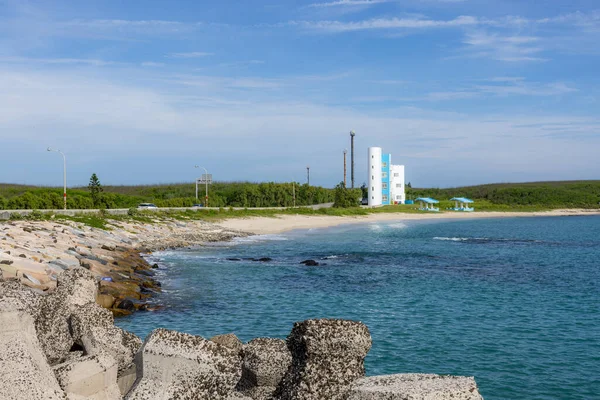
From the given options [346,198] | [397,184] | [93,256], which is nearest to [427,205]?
[397,184]

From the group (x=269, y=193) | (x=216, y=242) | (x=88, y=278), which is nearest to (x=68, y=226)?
(x=216, y=242)

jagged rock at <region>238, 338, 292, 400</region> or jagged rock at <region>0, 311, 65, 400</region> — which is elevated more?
jagged rock at <region>0, 311, 65, 400</region>

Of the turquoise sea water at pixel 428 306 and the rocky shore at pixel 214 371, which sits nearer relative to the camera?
the rocky shore at pixel 214 371

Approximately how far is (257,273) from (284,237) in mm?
25884

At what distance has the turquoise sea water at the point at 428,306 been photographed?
14023mm

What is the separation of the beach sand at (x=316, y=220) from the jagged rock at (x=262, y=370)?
2028 inches

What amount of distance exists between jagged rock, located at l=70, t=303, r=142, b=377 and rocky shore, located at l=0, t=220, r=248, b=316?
1.56 meters

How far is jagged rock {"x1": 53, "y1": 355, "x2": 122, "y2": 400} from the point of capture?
6293 mm

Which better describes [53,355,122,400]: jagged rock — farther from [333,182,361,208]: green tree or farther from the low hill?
the low hill

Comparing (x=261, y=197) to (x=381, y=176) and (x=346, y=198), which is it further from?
(x=381, y=176)

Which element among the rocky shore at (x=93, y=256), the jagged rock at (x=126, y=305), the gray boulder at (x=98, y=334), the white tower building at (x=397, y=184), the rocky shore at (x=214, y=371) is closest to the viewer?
the rocky shore at (x=214, y=371)

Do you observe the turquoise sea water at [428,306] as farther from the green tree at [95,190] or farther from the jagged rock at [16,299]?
the green tree at [95,190]

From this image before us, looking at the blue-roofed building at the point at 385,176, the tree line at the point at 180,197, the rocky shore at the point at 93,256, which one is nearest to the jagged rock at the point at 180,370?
the rocky shore at the point at 93,256

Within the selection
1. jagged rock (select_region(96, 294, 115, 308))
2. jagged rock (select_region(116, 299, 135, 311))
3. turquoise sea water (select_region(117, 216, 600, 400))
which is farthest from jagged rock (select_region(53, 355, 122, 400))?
jagged rock (select_region(116, 299, 135, 311))
